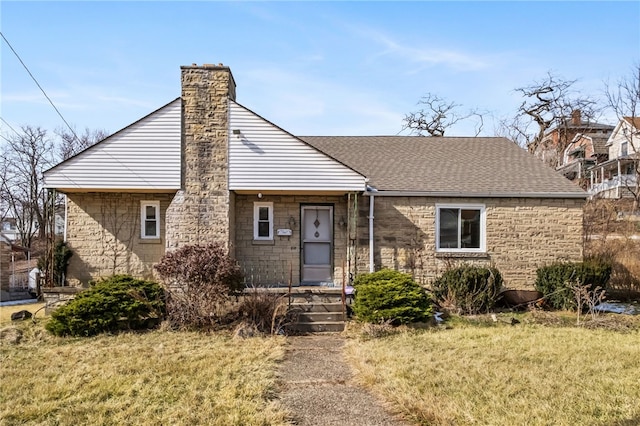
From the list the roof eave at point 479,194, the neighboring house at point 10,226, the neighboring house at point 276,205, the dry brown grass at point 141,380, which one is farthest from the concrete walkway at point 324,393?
the neighboring house at point 10,226

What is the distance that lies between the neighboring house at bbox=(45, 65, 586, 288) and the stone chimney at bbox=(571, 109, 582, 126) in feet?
89.7

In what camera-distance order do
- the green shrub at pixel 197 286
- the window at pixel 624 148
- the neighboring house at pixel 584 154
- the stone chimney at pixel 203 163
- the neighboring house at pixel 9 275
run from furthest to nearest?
1. the neighboring house at pixel 584 154
2. the window at pixel 624 148
3. the neighboring house at pixel 9 275
4. the stone chimney at pixel 203 163
5. the green shrub at pixel 197 286

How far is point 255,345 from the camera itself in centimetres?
839

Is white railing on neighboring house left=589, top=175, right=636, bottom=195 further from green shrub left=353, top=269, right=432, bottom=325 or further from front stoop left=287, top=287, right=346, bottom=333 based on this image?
front stoop left=287, top=287, right=346, bottom=333

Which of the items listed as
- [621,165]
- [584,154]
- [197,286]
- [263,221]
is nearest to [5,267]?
[263,221]

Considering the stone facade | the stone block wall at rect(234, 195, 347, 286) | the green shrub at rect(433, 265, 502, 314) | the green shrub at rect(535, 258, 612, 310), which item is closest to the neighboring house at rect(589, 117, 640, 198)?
the green shrub at rect(535, 258, 612, 310)

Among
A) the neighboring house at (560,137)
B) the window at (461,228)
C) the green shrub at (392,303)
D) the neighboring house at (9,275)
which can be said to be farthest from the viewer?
the neighboring house at (560,137)

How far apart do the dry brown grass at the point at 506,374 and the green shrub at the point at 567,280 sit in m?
2.03

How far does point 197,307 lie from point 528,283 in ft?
30.4

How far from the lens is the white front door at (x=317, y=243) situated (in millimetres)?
13156

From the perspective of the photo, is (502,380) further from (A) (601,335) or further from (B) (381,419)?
(A) (601,335)

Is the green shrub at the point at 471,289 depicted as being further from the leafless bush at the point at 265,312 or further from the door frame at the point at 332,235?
the leafless bush at the point at 265,312

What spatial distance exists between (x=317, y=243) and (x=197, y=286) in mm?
4422

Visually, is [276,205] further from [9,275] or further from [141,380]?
[9,275]
